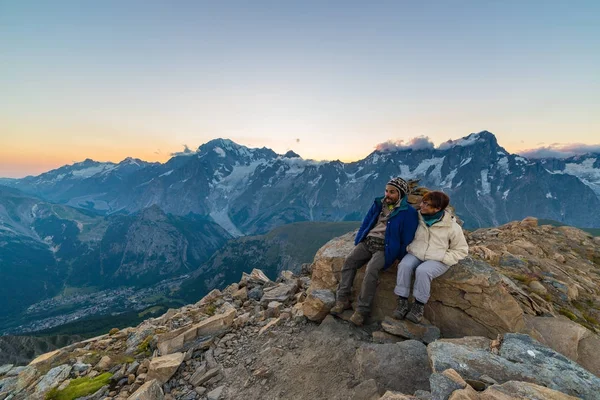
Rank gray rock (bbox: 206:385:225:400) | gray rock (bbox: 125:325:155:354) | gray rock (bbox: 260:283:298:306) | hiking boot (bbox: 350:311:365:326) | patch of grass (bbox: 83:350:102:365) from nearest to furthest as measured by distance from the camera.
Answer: gray rock (bbox: 206:385:225:400)
hiking boot (bbox: 350:311:365:326)
patch of grass (bbox: 83:350:102:365)
gray rock (bbox: 125:325:155:354)
gray rock (bbox: 260:283:298:306)

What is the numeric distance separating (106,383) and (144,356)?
1804 millimetres

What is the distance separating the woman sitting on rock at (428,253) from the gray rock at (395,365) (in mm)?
1353

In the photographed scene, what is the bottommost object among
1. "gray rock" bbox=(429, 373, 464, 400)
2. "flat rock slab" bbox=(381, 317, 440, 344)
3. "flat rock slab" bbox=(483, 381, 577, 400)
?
"flat rock slab" bbox=(381, 317, 440, 344)

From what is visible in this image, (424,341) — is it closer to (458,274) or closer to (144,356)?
(458,274)

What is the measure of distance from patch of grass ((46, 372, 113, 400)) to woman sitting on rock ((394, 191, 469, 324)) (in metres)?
11.4

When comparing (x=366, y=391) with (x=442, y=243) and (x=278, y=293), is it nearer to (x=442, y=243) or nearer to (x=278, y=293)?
(x=442, y=243)

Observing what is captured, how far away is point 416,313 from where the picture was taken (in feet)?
31.2

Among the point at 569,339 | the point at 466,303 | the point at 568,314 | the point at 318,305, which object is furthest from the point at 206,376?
the point at 568,314

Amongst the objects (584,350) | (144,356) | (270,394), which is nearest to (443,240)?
(584,350)

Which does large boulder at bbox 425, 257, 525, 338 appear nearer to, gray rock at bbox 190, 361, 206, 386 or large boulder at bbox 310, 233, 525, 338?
large boulder at bbox 310, 233, 525, 338

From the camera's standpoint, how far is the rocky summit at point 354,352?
634 centimetres

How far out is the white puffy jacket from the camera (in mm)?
9336

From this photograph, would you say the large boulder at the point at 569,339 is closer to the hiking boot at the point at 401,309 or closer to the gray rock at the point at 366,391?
the hiking boot at the point at 401,309

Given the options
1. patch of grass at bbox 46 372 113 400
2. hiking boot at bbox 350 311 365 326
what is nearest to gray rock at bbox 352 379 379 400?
hiking boot at bbox 350 311 365 326
